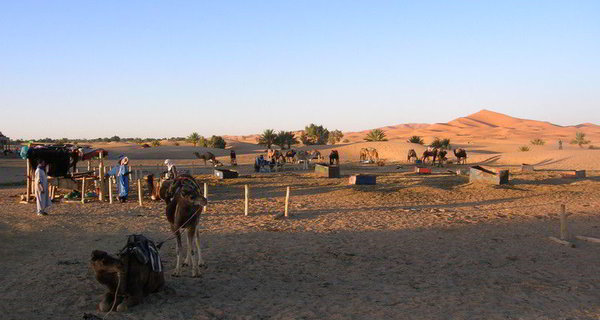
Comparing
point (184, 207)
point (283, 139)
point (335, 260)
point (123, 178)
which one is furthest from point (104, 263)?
point (283, 139)

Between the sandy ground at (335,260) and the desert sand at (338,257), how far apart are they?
0.04 m

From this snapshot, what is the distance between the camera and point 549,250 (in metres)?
10.5

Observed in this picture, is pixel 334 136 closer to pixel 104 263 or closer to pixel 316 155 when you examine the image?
pixel 316 155

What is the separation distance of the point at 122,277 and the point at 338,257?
4795 millimetres

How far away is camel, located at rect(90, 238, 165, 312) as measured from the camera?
241 inches

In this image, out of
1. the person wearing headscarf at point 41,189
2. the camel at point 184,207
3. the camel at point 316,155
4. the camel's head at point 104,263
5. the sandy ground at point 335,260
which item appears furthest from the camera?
the camel at point 316,155

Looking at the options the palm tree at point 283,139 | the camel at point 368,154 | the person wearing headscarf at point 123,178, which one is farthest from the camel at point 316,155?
the person wearing headscarf at point 123,178

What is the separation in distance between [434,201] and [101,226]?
38.9 ft

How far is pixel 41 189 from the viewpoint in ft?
47.7

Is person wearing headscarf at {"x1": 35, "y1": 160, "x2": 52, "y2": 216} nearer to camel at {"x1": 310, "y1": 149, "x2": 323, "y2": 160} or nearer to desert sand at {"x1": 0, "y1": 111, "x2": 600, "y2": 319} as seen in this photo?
desert sand at {"x1": 0, "y1": 111, "x2": 600, "y2": 319}

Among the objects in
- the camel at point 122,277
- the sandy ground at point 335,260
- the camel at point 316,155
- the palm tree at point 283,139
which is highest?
the palm tree at point 283,139

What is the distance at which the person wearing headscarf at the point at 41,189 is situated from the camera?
14.4 metres

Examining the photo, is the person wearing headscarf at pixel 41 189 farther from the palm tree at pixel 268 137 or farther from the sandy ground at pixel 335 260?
the palm tree at pixel 268 137

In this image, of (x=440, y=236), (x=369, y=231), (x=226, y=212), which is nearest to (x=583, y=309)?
(x=440, y=236)
